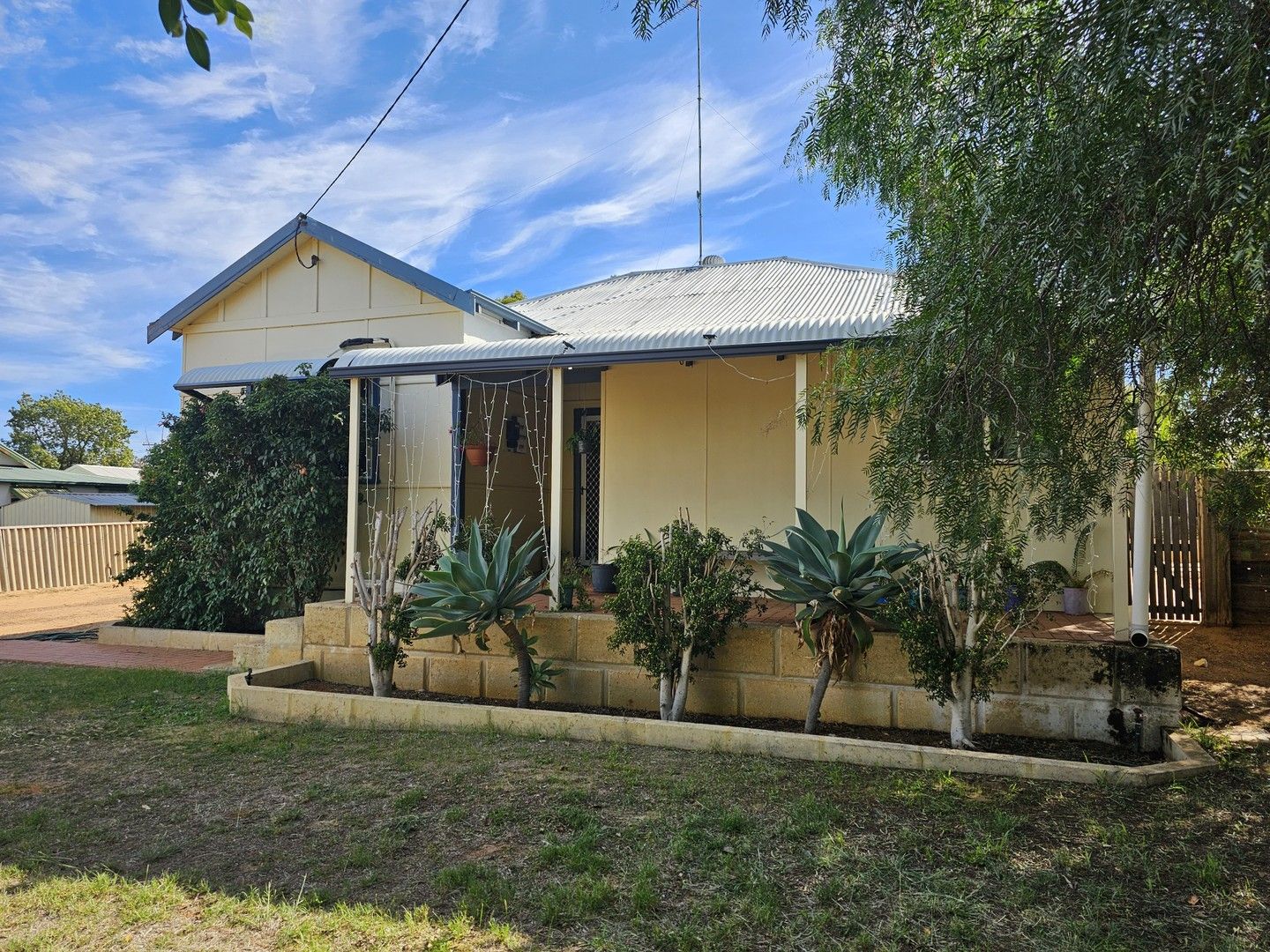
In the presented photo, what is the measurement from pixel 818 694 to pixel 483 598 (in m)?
2.37

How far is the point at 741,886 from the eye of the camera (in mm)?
3111

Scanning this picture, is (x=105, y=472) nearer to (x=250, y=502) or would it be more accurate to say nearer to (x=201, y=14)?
(x=250, y=502)

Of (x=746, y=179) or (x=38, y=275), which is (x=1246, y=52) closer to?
(x=746, y=179)

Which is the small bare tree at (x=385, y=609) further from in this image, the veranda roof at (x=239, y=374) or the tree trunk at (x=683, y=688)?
the veranda roof at (x=239, y=374)

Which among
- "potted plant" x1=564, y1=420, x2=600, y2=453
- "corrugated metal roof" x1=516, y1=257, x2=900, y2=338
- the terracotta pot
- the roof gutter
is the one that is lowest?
the terracotta pot

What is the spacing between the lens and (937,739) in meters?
5.02

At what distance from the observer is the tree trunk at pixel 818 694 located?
4.99 meters

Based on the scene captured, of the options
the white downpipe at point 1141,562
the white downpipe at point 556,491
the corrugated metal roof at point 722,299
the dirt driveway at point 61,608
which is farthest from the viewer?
the dirt driveway at point 61,608

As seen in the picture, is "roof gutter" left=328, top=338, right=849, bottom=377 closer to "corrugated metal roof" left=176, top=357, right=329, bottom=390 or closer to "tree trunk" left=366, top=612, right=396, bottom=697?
"corrugated metal roof" left=176, top=357, right=329, bottom=390

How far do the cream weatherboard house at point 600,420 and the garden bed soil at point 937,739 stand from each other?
0.09m

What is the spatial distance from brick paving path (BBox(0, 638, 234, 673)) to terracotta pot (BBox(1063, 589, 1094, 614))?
27.4ft

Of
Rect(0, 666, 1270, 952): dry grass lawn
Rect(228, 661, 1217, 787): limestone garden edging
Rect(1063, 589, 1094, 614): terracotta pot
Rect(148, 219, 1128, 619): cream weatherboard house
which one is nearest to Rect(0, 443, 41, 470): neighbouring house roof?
Rect(148, 219, 1128, 619): cream weatherboard house

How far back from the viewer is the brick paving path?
8062 millimetres

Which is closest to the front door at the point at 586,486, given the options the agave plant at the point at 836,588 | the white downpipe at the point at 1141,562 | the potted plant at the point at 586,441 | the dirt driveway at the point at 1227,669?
the potted plant at the point at 586,441
